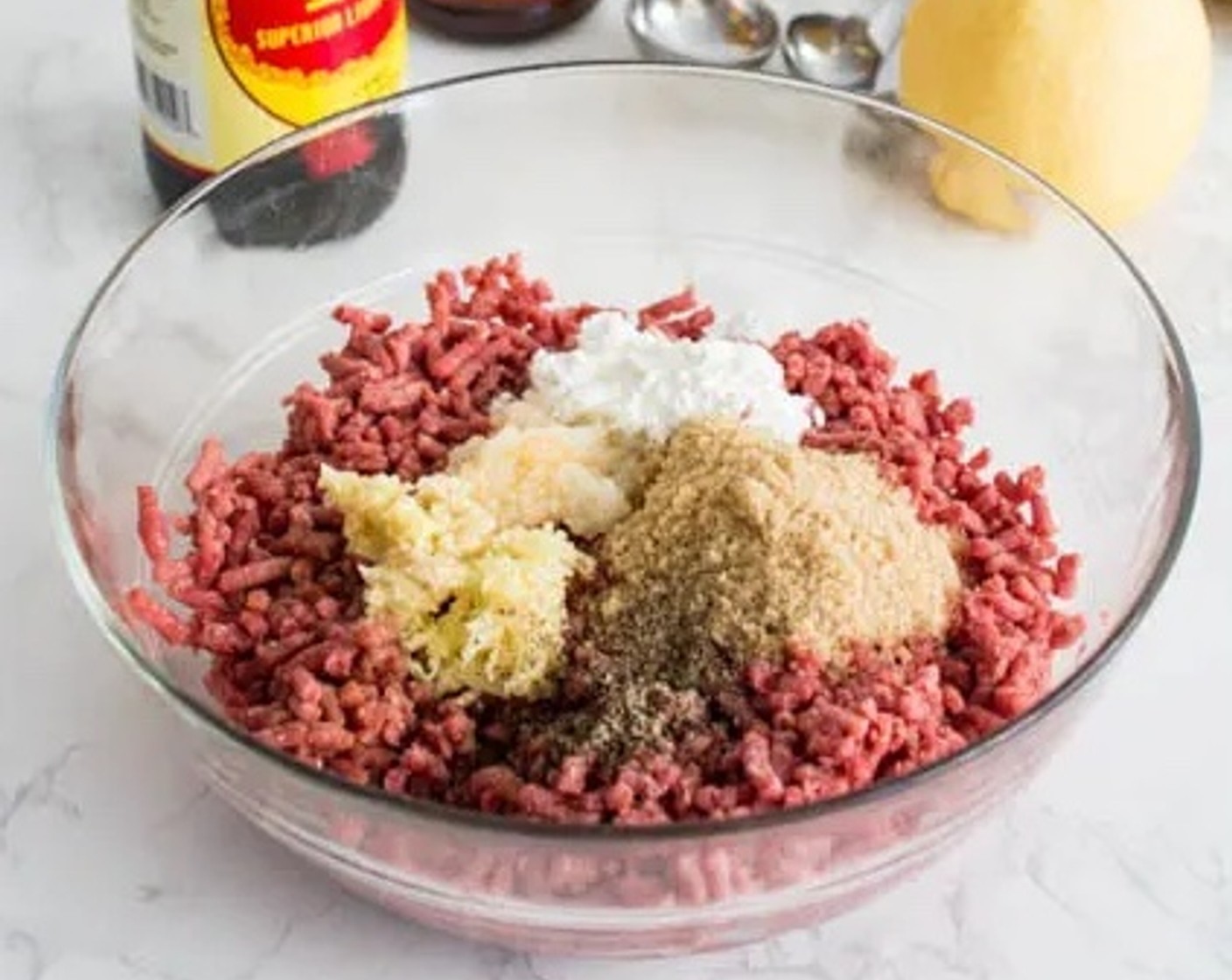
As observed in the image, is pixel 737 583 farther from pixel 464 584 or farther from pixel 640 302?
pixel 640 302

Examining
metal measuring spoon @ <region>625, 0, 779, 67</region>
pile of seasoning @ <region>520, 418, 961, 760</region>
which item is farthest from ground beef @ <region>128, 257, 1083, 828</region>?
metal measuring spoon @ <region>625, 0, 779, 67</region>

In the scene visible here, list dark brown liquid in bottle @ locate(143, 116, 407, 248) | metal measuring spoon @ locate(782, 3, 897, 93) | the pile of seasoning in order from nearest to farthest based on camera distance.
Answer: the pile of seasoning → dark brown liquid in bottle @ locate(143, 116, 407, 248) → metal measuring spoon @ locate(782, 3, 897, 93)

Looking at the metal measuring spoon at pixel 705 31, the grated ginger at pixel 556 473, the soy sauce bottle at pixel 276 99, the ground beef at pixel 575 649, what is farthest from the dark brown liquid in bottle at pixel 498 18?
the grated ginger at pixel 556 473

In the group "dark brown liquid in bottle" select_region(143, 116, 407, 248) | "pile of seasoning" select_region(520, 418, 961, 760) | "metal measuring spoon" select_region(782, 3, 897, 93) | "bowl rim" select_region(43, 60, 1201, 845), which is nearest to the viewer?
"bowl rim" select_region(43, 60, 1201, 845)

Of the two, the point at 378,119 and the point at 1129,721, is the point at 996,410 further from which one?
the point at 378,119

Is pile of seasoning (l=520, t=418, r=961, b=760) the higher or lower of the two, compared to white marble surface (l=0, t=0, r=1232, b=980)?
higher

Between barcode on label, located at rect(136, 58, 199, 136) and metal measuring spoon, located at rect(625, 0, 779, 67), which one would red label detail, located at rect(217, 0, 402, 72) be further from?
metal measuring spoon, located at rect(625, 0, 779, 67)
